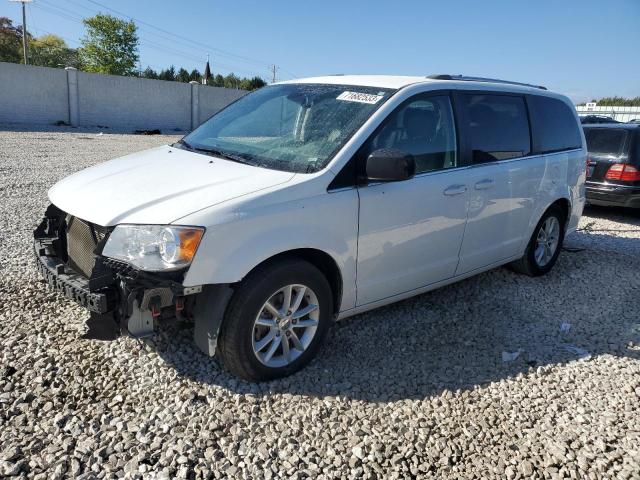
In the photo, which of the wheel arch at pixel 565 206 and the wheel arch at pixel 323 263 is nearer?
the wheel arch at pixel 323 263

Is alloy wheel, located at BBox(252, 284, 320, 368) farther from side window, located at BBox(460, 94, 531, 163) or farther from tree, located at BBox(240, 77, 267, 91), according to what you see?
tree, located at BBox(240, 77, 267, 91)

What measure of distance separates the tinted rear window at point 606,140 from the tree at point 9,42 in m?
62.4

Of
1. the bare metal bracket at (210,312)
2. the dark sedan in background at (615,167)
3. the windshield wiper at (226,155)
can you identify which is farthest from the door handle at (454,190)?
the dark sedan in background at (615,167)

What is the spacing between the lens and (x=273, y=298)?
10.5 feet

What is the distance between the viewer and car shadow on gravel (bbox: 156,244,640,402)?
334 cm

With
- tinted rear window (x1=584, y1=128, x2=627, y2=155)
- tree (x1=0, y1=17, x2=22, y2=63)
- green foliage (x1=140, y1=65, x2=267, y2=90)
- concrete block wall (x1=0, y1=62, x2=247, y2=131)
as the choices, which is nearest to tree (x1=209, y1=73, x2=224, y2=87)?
green foliage (x1=140, y1=65, x2=267, y2=90)

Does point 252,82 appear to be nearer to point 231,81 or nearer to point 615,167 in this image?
point 231,81

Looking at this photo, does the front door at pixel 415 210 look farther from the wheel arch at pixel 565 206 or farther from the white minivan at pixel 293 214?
the wheel arch at pixel 565 206

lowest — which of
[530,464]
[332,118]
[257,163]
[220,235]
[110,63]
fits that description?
[530,464]

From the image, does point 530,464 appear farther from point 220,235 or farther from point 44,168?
point 44,168

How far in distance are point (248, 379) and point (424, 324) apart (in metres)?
1.68

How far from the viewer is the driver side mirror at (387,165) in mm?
3227

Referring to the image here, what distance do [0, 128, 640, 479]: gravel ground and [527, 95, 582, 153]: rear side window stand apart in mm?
1664

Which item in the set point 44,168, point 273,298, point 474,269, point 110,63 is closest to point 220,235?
point 273,298
